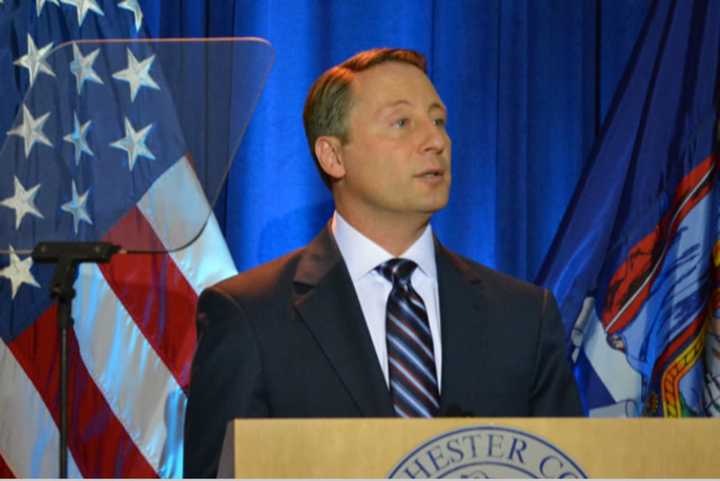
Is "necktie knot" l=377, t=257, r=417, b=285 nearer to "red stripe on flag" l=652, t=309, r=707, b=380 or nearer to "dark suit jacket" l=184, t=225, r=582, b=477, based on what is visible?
"dark suit jacket" l=184, t=225, r=582, b=477

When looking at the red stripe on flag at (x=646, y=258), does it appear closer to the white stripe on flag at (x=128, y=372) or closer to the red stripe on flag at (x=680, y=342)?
the red stripe on flag at (x=680, y=342)

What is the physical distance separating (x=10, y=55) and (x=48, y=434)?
101cm

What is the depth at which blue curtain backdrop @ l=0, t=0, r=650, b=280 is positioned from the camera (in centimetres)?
330

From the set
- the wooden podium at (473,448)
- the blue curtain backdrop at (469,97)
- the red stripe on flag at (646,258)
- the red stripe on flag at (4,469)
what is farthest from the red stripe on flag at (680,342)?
the red stripe on flag at (4,469)

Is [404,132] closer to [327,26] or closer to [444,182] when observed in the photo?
[444,182]

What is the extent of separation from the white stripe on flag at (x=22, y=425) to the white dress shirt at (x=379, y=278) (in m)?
1.01

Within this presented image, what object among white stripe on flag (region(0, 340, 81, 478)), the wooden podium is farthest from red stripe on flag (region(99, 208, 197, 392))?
the wooden podium

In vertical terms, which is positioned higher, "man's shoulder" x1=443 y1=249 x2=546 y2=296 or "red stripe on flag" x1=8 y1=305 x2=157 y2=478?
"man's shoulder" x1=443 y1=249 x2=546 y2=296

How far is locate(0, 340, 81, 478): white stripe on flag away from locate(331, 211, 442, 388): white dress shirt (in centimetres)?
101

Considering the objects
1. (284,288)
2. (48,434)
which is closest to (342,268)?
(284,288)

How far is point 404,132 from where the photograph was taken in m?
2.44

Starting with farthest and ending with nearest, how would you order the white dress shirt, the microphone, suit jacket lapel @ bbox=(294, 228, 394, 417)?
the white dress shirt
suit jacket lapel @ bbox=(294, 228, 394, 417)
the microphone

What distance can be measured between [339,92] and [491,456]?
131cm

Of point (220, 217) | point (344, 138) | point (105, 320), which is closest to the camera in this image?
point (344, 138)
